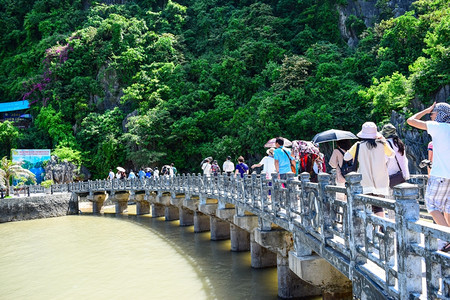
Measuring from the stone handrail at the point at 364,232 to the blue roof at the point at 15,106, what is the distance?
4180 centimetres

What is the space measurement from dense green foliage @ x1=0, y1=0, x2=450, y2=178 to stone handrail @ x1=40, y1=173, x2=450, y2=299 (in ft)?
56.3

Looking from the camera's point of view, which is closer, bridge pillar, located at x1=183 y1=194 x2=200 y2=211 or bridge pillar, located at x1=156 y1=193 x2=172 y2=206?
bridge pillar, located at x1=183 y1=194 x2=200 y2=211

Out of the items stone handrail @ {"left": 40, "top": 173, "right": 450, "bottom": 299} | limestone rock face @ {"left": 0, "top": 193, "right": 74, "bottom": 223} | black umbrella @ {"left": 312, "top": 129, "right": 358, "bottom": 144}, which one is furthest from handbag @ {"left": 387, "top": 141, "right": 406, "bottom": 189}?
limestone rock face @ {"left": 0, "top": 193, "right": 74, "bottom": 223}

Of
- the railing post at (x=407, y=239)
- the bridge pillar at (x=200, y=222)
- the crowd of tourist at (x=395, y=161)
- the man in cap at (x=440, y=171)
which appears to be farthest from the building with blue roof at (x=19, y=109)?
the railing post at (x=407, y=239)

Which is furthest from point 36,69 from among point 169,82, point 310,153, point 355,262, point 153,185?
point 355,262

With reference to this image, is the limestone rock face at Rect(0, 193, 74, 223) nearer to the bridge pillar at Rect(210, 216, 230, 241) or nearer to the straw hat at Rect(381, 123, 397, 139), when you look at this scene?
the bridge pillar at Rect(210, 216, 230, 241)

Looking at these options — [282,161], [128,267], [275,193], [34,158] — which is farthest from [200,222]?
[34,158]

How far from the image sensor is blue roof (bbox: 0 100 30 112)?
4497 centimetres

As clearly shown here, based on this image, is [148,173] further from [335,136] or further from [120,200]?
[335,136]

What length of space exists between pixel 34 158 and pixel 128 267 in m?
27.7

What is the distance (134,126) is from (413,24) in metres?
23.5

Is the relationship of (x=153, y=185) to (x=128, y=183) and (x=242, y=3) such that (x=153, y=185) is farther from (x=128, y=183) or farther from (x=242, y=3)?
(x=242, y=3)

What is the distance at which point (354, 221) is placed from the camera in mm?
4836

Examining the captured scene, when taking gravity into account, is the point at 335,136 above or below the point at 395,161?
above
